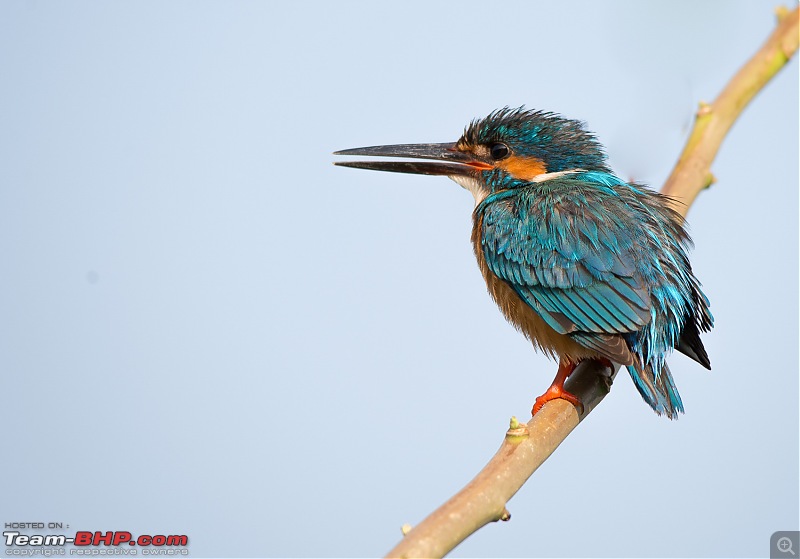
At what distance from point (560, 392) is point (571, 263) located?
543 mm

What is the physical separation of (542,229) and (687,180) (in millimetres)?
638

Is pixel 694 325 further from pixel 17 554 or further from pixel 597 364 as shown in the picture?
pixel 17 554

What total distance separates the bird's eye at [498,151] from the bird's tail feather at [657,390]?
47.9 inches

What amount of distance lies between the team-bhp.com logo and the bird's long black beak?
1.77 meters

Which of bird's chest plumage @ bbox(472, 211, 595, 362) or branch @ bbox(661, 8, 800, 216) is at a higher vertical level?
branch @ bbox(661, 8, 800, 216)

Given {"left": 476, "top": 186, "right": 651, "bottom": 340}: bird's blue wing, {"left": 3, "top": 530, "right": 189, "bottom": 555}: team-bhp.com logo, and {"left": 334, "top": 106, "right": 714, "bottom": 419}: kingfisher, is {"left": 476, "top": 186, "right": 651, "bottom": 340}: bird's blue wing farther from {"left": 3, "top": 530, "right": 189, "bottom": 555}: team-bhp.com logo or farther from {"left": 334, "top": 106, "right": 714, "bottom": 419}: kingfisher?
{"left": 3, "top": 530, "right": 189, "bottom": 555}: team-bhp.com logo

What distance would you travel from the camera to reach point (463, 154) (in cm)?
418

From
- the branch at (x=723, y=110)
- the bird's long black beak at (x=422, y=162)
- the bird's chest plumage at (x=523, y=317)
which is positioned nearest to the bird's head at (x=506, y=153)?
the bird's long black beak at (x=422, y=162)

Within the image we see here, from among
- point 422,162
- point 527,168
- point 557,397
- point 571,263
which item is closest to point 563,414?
point 557,397

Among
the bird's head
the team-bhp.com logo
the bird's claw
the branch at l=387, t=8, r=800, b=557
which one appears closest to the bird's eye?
the bird's head

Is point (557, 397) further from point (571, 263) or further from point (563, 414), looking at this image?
point (571, 263)

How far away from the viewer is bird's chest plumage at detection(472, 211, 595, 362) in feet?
12.0

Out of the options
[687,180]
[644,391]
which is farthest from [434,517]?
[687,180]

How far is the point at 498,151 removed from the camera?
411cm
